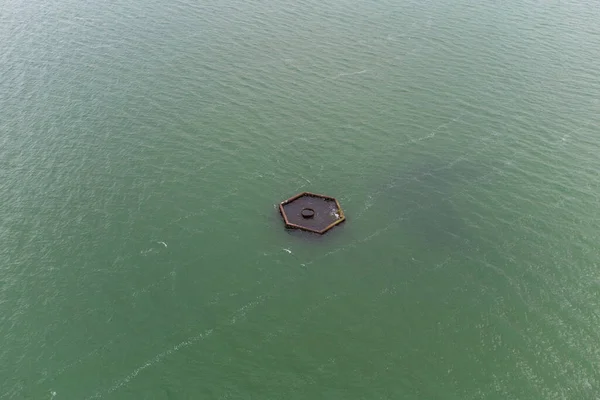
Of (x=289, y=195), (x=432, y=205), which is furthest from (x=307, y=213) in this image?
(x=432, y=205)

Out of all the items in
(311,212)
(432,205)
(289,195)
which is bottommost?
(432,205)

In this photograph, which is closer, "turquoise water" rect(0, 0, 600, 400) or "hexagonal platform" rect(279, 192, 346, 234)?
"turquoise water" rect(0, 0, 600, 400)

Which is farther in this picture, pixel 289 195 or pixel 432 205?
pixel 289 195

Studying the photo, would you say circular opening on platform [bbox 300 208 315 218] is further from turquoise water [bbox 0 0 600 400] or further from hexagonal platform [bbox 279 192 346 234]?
turquoise water [bbox 0 0 600 400]

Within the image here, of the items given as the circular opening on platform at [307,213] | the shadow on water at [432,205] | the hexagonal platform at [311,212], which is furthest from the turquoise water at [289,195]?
the circular opening on platform at [307,213]

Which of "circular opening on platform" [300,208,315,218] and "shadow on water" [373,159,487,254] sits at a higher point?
"circular opening on platform" [300,208,315,218]

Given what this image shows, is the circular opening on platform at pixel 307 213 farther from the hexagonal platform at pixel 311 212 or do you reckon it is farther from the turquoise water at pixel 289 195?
the turquoise water at pixel 289 195

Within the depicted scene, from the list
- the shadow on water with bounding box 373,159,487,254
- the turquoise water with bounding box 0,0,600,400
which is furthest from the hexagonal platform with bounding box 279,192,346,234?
the shadow on water with bounding box 373,159,487,254

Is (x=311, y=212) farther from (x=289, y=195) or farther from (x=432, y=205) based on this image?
(x=432, y=205)
